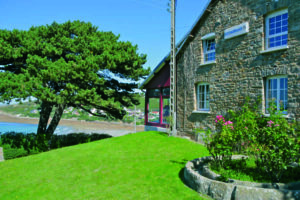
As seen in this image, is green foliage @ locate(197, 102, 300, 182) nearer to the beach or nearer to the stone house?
the stone house

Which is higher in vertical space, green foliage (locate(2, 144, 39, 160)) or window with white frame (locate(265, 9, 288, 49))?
window with white frame (locate(265, 9, 288, 49))

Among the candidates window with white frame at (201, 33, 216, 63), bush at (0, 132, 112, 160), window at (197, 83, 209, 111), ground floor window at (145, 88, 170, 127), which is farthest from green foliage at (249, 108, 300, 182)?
bush at (0, 132, 112, 160)

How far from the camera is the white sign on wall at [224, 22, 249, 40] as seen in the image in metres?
10.2

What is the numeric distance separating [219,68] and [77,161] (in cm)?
840

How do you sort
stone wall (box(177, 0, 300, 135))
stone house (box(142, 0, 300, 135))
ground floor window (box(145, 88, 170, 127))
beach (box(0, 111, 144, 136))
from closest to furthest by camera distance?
stone wall (box(177, 0, 300, 135)) → stone house (box(142, 0, 300, 135)) → ground floor window (box(145, 88, 170, 127)) → beach (box(0, 111, 144, 136))

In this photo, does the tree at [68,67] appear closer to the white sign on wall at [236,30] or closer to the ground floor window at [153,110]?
the ground floor window at [153,110]

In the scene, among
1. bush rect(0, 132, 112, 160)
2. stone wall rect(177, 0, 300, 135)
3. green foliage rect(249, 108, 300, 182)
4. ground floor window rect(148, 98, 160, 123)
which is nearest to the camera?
green foliage rect(249, 108, 300, 182)

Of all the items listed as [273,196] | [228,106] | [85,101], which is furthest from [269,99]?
[85,101]

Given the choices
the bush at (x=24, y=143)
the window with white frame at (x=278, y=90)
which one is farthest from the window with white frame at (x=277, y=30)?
the bush at (x=24, y=143)

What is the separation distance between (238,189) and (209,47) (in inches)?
379

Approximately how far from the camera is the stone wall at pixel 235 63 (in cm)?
843

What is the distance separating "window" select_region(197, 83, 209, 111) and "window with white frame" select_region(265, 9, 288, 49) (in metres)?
4.10

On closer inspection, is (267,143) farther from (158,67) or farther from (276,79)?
(158,67)

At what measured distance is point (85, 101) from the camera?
1684cm
